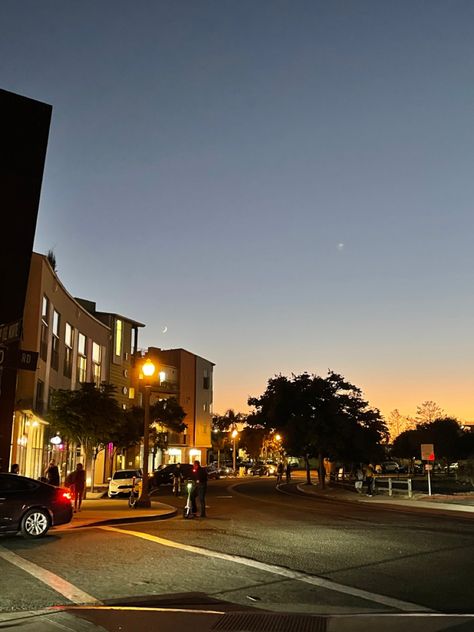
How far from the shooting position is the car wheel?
14.1 meters

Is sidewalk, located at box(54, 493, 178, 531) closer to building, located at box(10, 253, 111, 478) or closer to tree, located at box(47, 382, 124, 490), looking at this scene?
building, located at box(10, 253, 111, 478)

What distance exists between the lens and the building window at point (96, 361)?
155 ft

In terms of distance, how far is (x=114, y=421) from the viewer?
33.1 m

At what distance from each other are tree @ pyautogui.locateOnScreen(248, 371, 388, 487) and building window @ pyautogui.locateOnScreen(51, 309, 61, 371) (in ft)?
51.2

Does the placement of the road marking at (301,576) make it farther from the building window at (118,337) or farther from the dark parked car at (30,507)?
the building window at (118,337)

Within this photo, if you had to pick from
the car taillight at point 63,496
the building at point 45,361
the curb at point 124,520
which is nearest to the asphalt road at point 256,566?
the curb at point 124,520

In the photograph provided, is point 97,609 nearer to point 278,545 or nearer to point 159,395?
point 278,545

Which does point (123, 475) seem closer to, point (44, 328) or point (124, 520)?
point (44, 328)

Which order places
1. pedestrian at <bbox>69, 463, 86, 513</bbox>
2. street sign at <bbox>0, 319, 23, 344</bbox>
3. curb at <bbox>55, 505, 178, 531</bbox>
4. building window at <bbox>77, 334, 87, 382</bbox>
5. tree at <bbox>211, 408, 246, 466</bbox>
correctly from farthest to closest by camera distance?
tree at <bbox>211, 408, 246, 466</bbox> < building window at <bbox>77, 334, 87, 382</bbox> < pedestrian at <bbox>69, 463, 86, 513</bbox> < curb at <bbox>55, 505, 178, 531</bbox> < street sign at <bbox>0, 319, 23, 344</bbox>

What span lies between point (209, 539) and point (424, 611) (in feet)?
24.3

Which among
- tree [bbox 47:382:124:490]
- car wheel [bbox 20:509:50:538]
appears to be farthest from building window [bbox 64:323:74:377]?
car wheel [bbox 20:509:50:538]

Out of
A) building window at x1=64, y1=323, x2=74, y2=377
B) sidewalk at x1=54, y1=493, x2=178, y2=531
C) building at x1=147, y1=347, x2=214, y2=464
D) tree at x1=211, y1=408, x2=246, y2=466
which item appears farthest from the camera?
tree at x1=211, y1=408, x2=246, y2=466

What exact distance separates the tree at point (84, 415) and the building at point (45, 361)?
73 cm

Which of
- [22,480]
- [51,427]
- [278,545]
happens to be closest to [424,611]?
[278,545]
